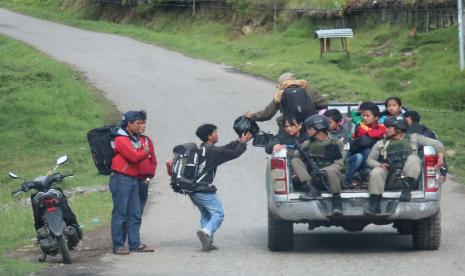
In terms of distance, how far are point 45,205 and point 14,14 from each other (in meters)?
45.9

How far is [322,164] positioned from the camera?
38.5 ft

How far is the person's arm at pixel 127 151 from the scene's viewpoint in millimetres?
11938

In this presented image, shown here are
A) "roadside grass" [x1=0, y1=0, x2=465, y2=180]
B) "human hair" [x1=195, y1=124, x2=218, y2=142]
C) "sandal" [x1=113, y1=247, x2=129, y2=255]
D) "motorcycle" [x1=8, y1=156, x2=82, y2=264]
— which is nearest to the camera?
"motorcycle" [x1=8, y1=156, x2=82, y2=264]

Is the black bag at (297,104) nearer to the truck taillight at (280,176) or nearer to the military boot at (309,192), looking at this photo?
Answer: the truck taillight at (280,176)

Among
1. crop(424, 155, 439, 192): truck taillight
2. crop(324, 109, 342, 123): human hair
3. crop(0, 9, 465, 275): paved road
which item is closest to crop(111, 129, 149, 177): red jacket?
crop(0, 9, 465, 275): paved road

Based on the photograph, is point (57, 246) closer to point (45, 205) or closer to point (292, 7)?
point (45, 205)

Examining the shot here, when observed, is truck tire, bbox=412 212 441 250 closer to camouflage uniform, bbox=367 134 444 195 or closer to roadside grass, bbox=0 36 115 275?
camouflage uniform, bbox=367 134 444 195

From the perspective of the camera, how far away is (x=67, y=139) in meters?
23.4

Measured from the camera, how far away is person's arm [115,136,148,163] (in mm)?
11938

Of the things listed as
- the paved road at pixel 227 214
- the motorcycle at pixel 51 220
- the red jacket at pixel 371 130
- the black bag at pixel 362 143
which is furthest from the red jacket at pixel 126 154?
the red jacket at pixel 371 130

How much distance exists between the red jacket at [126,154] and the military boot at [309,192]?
1867mm

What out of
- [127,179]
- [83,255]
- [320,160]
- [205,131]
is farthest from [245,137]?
[83,255]

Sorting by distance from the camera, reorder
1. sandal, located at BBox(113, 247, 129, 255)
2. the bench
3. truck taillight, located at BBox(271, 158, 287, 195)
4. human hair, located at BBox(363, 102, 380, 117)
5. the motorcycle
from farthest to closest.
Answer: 1. the bench
2. human hair, located at BBox(363, 102, 380, 117)
3. sandal, located at BBox(113, 247, 129, 255)
4. the motorcycle
5. truck taillight, located at BBox(271, 158, 287, 195)

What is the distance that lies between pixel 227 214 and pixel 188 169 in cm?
326
